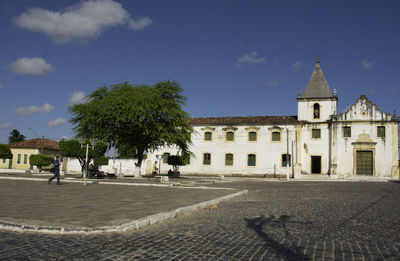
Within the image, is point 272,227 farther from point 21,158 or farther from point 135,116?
point 21,158

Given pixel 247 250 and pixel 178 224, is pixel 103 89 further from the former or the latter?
pixel 247 250

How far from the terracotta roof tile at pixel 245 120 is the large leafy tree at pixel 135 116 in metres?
12.9

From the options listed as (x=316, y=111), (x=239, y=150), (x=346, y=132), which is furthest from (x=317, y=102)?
(x=239, y=150)

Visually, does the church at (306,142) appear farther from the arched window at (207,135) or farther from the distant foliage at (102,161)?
the distant foliage at (102,161)

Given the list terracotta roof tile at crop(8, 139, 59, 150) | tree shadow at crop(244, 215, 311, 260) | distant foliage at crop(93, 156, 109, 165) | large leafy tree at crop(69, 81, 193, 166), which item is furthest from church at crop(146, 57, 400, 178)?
tree shadow at crop(244, 215, 311, 260)

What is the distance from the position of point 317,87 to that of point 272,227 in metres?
36.5

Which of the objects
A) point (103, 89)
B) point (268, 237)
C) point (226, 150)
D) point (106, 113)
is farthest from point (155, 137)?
point (268, 237)

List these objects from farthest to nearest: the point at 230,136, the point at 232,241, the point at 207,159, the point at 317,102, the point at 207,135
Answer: the point at 207,135
the point at 207,159
the point at 230,136
the point at 317,102
the point at 232,241

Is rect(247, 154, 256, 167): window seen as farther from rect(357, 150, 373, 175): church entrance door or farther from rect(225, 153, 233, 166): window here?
rect(357, 150, 373, 175): church entrance door

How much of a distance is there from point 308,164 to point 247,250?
35.7 metres

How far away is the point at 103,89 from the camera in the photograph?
28375 mm

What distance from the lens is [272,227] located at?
21.4 feet

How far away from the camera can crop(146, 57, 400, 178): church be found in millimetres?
36031

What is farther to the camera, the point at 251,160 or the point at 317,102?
the point at 251,160
